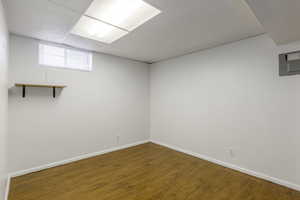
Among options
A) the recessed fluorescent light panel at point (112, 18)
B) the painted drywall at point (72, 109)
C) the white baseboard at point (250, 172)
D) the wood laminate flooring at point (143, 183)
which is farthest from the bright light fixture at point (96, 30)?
the white baseboard at point (250, 172)

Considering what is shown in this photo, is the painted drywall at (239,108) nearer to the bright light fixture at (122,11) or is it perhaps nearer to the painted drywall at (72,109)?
the painted drywall at (72,109)

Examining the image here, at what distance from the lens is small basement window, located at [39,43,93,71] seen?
2.70 m

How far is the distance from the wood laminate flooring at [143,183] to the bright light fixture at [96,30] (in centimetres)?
255

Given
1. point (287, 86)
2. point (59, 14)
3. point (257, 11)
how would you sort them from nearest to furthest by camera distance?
1. point (257, 11)
2. point (59, 14)
3. point (287, 86)

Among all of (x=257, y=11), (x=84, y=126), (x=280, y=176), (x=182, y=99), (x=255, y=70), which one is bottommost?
(x=280, y=176)

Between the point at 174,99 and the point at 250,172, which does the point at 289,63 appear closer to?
the point at 250,172

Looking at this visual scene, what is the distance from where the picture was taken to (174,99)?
12.6 feet

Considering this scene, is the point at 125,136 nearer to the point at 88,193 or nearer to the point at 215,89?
the point at 88,193

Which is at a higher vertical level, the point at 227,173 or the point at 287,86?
the point at 287,86

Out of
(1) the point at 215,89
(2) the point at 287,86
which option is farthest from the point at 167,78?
(2) the point at 287,86

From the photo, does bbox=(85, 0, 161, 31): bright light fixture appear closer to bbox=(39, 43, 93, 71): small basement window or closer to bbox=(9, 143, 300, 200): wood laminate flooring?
bbox=(39, 43, 93, 71): small basement window

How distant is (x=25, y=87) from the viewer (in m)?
2.48

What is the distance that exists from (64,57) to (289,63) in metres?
4.10

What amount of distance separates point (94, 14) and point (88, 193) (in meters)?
2.57
